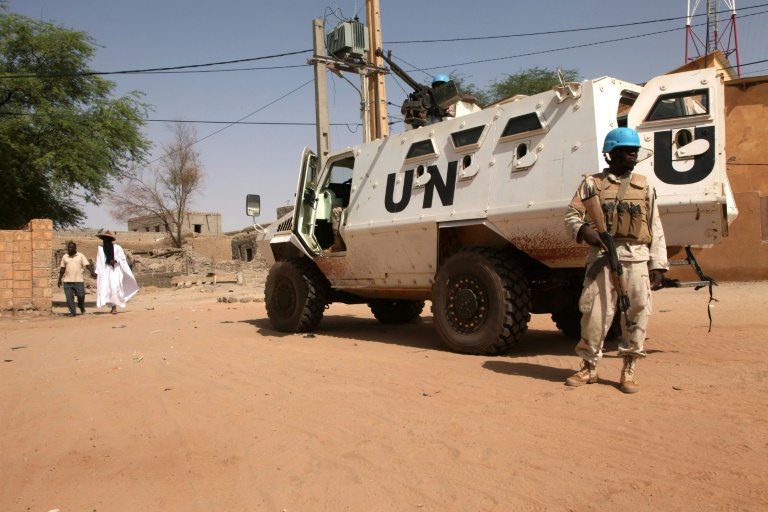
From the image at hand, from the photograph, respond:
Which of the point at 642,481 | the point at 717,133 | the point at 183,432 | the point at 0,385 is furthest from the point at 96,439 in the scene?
the point at 717,133

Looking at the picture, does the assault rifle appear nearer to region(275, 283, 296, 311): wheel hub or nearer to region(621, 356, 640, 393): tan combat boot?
region(621, 356, 640, 393): tan combat boot

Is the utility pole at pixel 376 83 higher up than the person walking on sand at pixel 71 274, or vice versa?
the utility pole at pixel 376 83

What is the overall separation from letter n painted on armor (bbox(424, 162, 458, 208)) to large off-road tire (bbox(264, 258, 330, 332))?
7.76 feet

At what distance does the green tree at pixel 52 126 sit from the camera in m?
18.6

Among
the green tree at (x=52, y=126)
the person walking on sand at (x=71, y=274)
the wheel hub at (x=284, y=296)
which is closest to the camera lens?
the wheel hub at (x=284, y=296)

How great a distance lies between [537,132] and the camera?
574 cm

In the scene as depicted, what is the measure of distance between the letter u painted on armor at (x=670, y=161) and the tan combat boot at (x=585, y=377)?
183cm

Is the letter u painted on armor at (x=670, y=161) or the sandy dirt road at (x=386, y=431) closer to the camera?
the sandy dirt road at (x=386, y=431)

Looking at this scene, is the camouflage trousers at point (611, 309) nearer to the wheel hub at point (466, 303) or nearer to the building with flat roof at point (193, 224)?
the wheel hub at point (466, 303)

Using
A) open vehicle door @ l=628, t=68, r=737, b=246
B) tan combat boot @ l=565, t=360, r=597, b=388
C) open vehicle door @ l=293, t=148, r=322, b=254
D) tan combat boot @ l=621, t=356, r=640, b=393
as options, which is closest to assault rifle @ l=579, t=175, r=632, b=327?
tan combat boot @ l=621, t=356, r=640, b=393

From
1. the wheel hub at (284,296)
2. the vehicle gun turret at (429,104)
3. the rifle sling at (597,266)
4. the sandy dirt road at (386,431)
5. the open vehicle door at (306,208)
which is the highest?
the vehicle gun turret at (429,104)

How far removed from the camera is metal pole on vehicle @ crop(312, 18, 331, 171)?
30.9 ft

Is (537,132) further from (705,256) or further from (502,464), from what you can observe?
(705,256)

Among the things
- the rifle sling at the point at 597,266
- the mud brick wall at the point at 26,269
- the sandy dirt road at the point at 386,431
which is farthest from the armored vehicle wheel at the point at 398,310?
the mud brick wall at the point at 26,269
